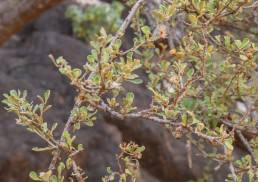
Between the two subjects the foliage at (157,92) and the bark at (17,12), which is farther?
the bark at (17,12)

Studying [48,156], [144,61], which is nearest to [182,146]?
[48,156]

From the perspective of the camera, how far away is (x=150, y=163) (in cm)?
393

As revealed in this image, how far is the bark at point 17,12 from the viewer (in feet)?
10.4

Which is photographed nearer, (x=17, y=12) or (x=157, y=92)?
(x=157, y=92)

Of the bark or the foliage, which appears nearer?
the foliage

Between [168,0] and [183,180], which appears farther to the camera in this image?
[183,180]

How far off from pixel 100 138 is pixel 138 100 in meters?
0.55

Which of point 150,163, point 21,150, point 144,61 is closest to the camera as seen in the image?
point 144,61

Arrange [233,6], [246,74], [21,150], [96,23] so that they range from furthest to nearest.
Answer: [96,23]
[21,150]
[246,74]
[233,6]

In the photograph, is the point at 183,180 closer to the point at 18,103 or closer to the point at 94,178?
the point at 94,178

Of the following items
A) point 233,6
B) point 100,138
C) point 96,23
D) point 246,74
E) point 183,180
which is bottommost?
point 183,180

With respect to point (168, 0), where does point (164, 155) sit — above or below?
below

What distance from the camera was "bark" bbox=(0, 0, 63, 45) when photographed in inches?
125

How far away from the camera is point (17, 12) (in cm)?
324
